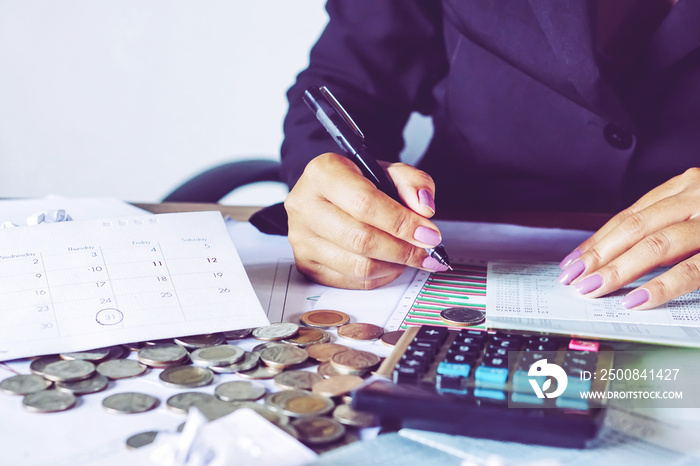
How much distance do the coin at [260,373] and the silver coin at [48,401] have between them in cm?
11

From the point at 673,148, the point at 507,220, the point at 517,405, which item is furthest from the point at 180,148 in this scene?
the point at 517,405

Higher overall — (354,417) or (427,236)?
(427,236)

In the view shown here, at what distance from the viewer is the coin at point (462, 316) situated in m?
0.55

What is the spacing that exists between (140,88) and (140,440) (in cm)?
171

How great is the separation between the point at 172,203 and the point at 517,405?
0.76 m

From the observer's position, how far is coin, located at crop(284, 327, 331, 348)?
50cm

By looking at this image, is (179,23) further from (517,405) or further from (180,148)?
(517,405)

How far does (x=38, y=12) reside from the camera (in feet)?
6.15

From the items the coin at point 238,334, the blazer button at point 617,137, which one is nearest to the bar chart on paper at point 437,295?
the coin at point 238,334

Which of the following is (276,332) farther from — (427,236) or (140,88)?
(140,88)

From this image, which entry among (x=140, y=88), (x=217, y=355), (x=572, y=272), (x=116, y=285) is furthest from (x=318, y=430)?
(x=140, y=88)

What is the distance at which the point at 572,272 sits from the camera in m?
0.64

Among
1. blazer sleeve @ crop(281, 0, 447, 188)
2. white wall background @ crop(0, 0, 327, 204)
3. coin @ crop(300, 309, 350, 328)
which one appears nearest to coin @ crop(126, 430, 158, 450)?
coin @ crop(300, 309, 350, 328)

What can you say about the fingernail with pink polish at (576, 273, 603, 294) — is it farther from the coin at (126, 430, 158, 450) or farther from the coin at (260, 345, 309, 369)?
the coin at (126, 430, 158, 450)
